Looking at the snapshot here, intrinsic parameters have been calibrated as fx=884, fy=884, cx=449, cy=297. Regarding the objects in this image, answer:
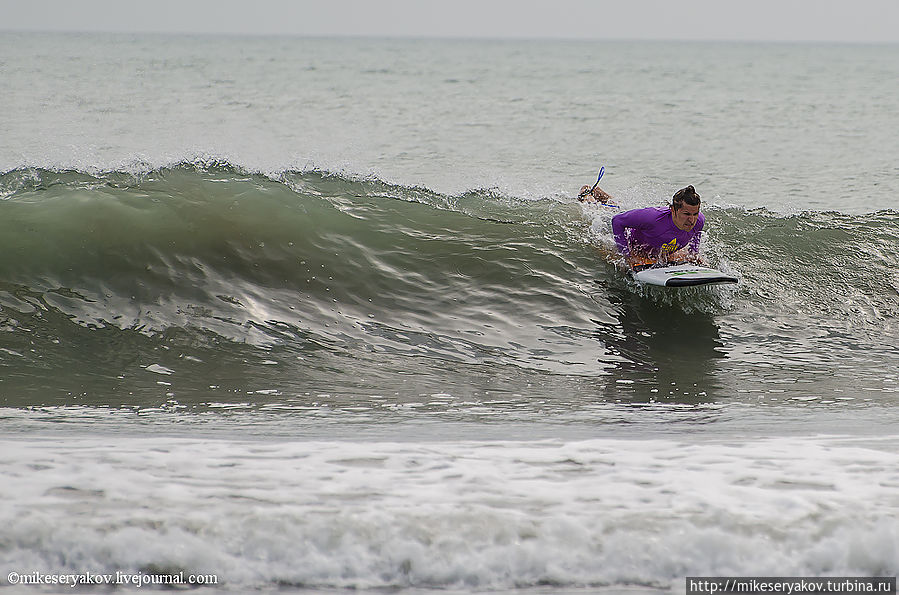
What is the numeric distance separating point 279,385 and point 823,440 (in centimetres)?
343

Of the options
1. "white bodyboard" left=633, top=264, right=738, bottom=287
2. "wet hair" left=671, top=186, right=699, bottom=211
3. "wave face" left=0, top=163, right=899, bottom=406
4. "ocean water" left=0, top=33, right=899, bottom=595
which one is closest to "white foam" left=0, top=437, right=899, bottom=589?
"ocean water" left=0, top=33, right=899, bottom=595

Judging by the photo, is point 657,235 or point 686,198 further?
point 657,235

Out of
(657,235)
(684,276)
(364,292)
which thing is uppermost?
(657,235)

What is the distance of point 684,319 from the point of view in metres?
7.73

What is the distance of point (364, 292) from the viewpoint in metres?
8.12

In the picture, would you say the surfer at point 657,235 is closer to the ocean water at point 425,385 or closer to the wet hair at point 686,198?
the wet hair at point 686,198

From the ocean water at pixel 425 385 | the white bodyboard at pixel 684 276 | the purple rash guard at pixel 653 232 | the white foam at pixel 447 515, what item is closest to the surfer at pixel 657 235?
the purple rash guard at pixel 653 232

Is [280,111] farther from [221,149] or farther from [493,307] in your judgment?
[493,307]

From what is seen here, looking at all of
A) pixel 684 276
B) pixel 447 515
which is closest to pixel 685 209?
pixel 684 276

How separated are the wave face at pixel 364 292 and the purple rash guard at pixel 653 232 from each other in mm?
416

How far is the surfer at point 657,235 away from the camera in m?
7.94

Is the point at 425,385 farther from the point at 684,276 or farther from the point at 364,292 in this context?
the point at 684,276

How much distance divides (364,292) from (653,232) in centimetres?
268

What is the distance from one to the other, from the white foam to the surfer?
12.4ft
